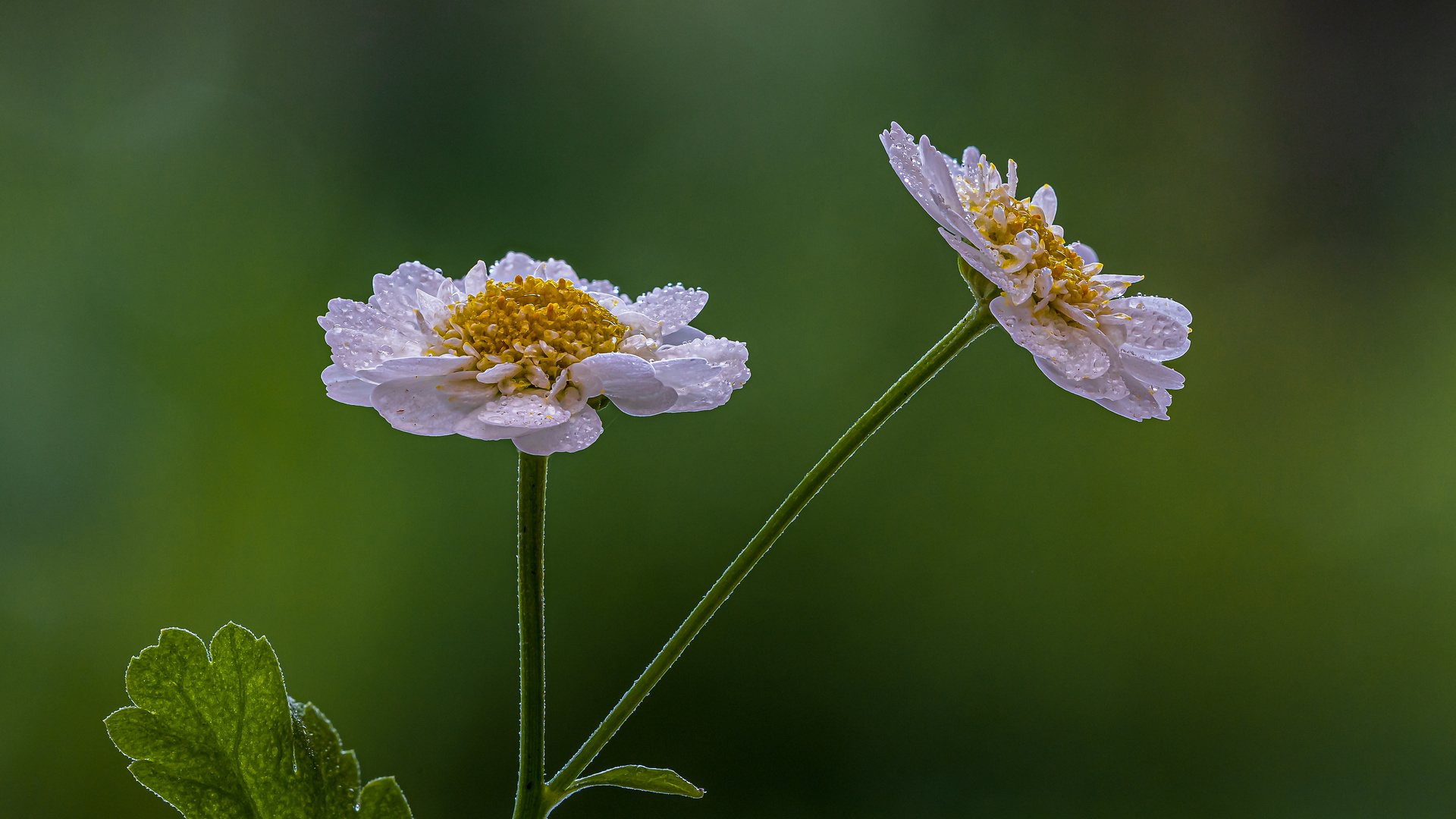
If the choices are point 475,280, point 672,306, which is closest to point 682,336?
point 672,306

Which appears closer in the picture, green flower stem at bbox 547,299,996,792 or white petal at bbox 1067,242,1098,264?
green flower stem at bbox 547,299,996,792

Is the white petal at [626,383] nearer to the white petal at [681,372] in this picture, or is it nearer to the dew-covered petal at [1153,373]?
the white petal at [681,372]

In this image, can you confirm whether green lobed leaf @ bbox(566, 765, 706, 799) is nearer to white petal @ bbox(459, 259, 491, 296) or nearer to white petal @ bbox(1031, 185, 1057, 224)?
white petal @ bbox(459, 259, 491, 296)

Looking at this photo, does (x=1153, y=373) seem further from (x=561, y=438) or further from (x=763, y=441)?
(x=763, y=441)

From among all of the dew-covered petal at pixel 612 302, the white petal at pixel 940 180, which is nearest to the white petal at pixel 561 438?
the dew-covered petal at pixel 612 302

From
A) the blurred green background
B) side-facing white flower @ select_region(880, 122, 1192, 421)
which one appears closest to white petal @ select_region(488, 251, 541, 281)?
side-facing white flower @ select_region(880, 122, 1192, 421)

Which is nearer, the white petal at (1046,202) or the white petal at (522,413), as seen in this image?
the white petal at (522,413)
